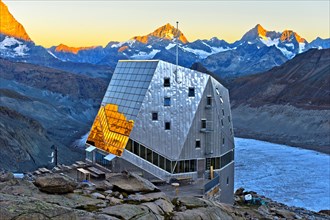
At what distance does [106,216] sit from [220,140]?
70.9ft

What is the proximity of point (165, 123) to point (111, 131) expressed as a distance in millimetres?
4441

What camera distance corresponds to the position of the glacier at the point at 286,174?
201 ft

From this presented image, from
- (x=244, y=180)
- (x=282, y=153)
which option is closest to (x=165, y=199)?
(x=244, y=180)

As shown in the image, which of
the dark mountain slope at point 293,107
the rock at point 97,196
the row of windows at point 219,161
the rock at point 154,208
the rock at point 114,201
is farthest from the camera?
the dark mountain slope at point 293,107

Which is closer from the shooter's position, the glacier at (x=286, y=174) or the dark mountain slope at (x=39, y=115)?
the glacier at (x=286, y=174)

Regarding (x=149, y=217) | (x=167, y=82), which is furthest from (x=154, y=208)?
(x=167, y=82)

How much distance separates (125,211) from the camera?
15195mm

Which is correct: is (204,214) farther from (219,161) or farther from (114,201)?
(219,161)

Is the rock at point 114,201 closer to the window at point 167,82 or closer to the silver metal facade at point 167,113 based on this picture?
the silver metal facade at point 167,113

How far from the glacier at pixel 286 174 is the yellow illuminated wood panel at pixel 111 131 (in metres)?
30.3

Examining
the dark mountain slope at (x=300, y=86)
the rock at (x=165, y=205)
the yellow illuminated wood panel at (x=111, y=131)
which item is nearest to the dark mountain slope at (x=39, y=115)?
the yellow illuminated wood panel at (x=111, y=131)

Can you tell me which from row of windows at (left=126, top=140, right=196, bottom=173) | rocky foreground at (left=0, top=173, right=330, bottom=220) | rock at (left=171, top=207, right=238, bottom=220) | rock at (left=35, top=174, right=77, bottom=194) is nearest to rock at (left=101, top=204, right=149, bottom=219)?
rocky foreground at (left=0, top=173, right=330, bottom=220)

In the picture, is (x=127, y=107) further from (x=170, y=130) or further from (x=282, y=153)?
(x=282, y=153)

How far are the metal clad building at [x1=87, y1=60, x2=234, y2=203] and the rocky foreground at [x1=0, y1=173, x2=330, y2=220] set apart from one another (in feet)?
33.4
